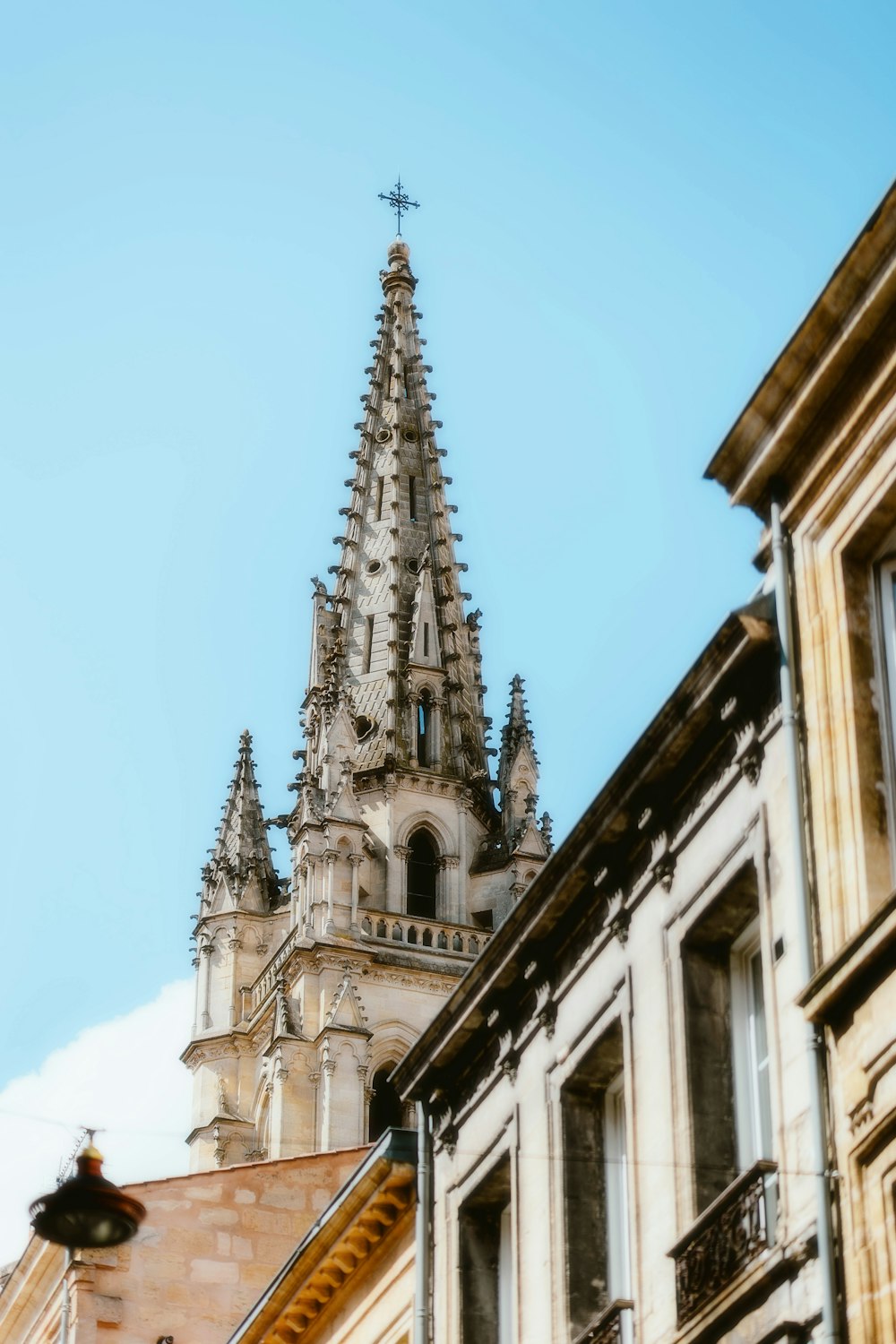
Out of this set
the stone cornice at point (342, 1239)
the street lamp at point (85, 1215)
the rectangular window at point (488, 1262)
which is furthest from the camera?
the stone cornice at point (342, 1239)

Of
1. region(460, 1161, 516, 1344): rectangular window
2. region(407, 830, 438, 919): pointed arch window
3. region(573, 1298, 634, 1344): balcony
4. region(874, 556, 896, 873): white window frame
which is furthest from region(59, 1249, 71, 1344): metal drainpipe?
region(407, 830, 438, 919): pointed arch window

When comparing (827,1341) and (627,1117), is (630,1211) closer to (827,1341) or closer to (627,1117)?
(627,1117)

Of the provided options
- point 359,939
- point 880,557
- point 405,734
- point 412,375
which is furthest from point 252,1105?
point 880,557

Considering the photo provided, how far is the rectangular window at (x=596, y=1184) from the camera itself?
1936 cm

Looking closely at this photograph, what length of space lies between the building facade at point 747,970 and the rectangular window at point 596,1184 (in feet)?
0.07

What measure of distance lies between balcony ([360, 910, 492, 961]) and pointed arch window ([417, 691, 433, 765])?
6.53 metres

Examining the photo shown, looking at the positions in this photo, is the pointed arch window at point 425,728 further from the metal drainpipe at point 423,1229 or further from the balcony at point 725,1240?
the balcony at point 725,1240

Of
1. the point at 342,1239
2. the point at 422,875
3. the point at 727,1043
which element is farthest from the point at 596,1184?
the point at 422,875

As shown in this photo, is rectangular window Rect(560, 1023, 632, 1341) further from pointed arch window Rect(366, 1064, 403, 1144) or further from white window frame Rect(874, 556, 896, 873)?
pointed arch window Rect(366, 1064, 403, 1144)

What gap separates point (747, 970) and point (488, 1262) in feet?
15.6

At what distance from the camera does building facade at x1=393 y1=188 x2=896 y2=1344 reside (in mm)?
15492

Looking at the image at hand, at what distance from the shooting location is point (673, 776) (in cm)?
1895

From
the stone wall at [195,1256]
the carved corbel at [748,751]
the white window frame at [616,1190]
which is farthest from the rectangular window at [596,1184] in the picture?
the stone wall at [195,1256]

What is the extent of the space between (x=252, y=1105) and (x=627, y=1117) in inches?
2017
